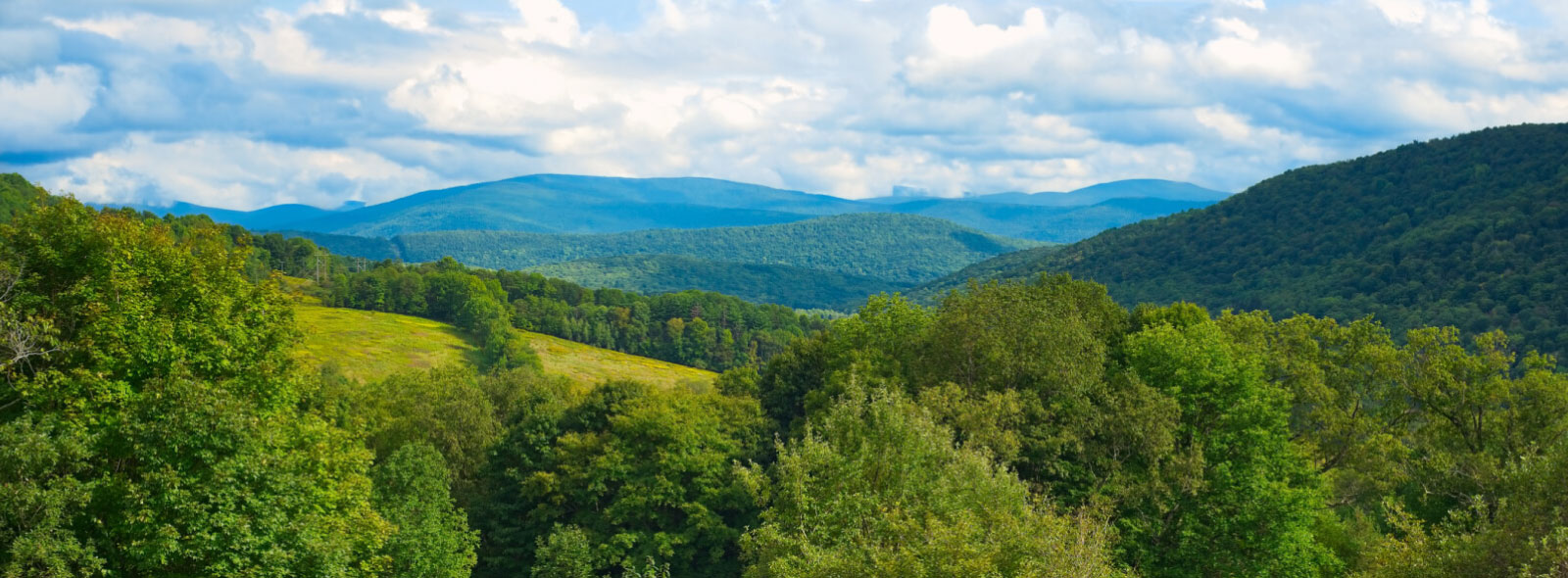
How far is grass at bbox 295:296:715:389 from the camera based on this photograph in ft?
386

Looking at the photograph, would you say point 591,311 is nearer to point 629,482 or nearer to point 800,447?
point 629,482

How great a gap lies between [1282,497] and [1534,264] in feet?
446

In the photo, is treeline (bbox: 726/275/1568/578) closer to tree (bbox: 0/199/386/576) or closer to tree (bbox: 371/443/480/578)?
tree (bbox: 0/199/386/576)

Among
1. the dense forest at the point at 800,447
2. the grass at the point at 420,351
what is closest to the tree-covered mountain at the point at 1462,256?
the grass at the point at 420,351

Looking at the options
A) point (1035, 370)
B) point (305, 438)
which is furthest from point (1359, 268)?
point (305, 438)

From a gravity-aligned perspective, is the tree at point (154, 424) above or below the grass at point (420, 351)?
above

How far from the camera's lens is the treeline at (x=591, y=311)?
157125 mm

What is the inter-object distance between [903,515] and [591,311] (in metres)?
152

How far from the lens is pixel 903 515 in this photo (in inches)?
1096

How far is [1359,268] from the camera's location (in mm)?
175250

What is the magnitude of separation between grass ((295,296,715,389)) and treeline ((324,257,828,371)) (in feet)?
18.8

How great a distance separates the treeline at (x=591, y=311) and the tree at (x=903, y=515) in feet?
376

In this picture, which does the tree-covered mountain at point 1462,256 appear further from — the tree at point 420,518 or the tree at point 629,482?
the tree at point 420,518

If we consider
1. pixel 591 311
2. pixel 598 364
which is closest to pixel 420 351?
pixel 598 364
